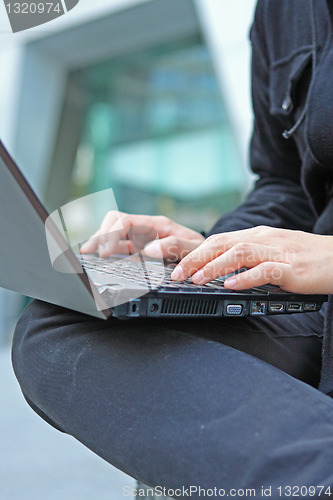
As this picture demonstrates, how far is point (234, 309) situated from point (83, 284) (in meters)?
0.21

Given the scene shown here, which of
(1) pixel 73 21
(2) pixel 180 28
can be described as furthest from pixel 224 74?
(1) pixel 73 21

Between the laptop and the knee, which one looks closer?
the laptop

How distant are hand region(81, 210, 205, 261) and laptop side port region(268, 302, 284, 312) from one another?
33 cm

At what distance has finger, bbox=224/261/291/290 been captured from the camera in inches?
25.3

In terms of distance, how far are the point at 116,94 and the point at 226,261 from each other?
490cm

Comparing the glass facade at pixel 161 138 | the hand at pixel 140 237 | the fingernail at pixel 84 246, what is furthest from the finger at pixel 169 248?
the glass facade at pixel 161 138

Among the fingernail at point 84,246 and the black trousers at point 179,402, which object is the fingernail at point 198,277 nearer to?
the black trousers at point 179,402

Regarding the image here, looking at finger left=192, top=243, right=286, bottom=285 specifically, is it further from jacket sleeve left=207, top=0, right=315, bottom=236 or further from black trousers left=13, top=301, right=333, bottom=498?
jacket sleeve left=207, top=0, right=315, bottom=236

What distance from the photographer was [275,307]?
669 mm

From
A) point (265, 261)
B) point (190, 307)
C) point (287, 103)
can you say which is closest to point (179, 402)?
point (190, 307)

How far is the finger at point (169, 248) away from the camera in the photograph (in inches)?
37.8

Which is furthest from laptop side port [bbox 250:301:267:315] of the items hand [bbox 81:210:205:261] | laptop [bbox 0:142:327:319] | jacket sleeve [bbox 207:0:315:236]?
jacket sleeve [bbox 207:0:315:236]

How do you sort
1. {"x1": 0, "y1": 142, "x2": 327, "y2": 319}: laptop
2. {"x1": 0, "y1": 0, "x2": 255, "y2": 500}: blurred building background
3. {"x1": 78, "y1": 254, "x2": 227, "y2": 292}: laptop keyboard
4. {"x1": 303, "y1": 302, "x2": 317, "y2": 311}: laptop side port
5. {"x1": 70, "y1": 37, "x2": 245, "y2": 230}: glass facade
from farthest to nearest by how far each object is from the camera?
{"x1": 70, "y1": 37, "x2": 245, "y2": 230}: glass facade < {"x1": 0, "y1": 0, "x2": 255, "y2": 500}: blurred building background < {"x1": 303, "y1": 302, "x2": 317, "y2": 311}: laptop side port < {"x1": 78, "y1": 254, "x2": 227, "y2": 292}: laptop keyboard < {"x1": 0, "y1": 142, "x2": 327, "y2": 319}: laptop

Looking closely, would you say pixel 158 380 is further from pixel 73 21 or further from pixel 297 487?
pixel 73 21
